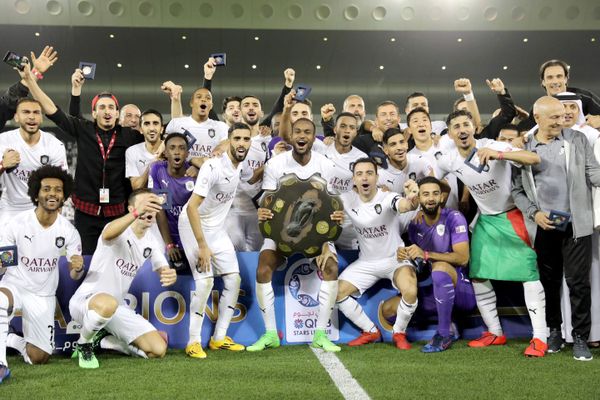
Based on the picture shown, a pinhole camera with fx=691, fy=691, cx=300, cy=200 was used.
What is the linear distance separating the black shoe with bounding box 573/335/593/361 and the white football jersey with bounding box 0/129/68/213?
4.29 meters

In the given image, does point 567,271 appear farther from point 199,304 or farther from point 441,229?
point 199,304

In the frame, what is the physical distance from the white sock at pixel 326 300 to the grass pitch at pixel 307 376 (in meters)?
0.31

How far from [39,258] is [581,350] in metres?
3.97

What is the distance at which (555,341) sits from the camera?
522 centimetres

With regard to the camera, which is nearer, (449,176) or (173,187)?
(173,187)

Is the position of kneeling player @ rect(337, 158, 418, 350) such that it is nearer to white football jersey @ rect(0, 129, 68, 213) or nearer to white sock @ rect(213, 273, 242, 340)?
white sock @ rect(213, 273, 242, 340)

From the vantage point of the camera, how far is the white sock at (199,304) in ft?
17.7

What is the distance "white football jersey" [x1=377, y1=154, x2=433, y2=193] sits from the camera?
6344 millimetres

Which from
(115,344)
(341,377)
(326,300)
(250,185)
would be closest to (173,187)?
(250,185)

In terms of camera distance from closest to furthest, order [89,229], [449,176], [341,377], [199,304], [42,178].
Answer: [341,377] < [42,178] < [199,304] < [89,229] < [449,176]

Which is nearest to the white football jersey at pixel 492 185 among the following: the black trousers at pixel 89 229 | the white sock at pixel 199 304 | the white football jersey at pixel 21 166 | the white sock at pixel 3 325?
the white sock at pixel 199 304

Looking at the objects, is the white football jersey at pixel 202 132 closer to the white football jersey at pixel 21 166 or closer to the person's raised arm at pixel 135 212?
the white football jersey at pixel 21 166

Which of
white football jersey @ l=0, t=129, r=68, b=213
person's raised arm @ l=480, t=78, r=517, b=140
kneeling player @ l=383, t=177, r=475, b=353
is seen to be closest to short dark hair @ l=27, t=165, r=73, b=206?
white football jersey @ l=0, t=129, r=68, b=213

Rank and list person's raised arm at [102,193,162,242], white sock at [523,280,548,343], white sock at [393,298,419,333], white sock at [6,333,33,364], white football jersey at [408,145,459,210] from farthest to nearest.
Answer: white football jersey at [408,145,459,210], white sock at [393,298,419,333], white sock at [523,280,548,343], white sock at [6,333,33,364], person's raised arm at [102,193,162,242]
